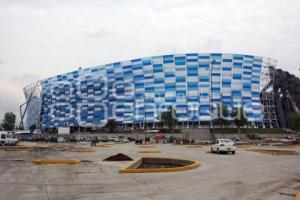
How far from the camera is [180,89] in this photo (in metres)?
117

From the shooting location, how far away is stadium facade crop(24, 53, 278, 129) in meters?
114

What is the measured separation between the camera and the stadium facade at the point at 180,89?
11412 cm

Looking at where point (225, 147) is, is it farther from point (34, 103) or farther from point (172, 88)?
point (34, 103)

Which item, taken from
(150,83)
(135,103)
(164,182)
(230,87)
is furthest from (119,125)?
(164,182)

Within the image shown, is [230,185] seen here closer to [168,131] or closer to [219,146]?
[219,146]

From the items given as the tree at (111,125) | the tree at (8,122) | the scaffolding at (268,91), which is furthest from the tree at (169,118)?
the tree at (8,122)

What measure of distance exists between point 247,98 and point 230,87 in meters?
6.34

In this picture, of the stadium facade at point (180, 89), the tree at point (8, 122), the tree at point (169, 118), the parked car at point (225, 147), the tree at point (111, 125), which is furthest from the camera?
the tree at point (8, 122)

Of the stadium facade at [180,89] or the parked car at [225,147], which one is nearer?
the parked car at [225,147]

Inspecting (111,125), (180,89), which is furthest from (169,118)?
(111,125)

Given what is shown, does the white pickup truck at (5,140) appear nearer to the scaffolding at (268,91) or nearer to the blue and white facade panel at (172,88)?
the blue and white facade panel at (172,88)

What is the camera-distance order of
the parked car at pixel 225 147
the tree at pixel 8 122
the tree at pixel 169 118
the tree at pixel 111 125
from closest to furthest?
the parked car at pixel 225 147 → the tree at pixel 169 118 → the tree at pixel 111 125 → the tree at pixel 8 122

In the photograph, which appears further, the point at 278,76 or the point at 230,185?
the point at 278,76

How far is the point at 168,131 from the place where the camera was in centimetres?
10344
